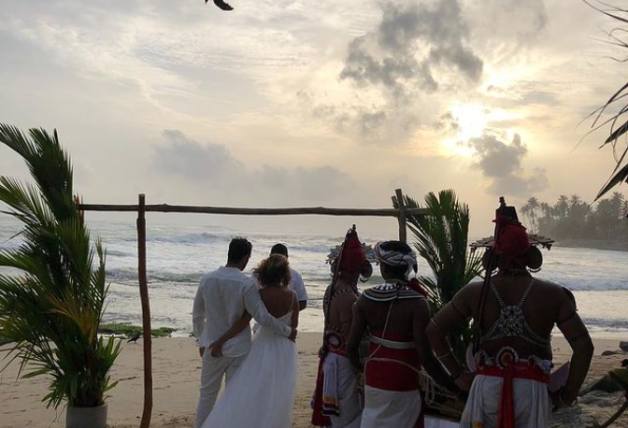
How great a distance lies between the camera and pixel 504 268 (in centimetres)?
362

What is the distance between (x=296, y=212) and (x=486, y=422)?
4.04 meters

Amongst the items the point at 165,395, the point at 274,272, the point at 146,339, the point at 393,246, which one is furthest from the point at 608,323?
the point at 393,246

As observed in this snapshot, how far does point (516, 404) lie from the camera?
3504 millimetres

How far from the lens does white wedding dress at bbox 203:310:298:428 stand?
5.64 meters

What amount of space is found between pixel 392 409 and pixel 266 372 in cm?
176

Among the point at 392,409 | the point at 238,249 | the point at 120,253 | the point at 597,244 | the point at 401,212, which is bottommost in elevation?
the point at 120,253

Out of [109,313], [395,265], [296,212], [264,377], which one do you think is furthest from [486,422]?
[109,313]

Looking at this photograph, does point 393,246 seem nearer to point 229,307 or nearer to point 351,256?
point 351,256

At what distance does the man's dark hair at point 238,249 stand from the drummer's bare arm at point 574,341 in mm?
2795

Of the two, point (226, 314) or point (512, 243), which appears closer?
point (512, 243)

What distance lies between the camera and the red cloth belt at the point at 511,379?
3459mm

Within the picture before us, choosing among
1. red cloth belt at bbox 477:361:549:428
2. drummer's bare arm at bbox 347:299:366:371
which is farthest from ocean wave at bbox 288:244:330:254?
red cloth belt at bbox 477:361:549:428

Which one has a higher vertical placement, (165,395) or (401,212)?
(401,212)

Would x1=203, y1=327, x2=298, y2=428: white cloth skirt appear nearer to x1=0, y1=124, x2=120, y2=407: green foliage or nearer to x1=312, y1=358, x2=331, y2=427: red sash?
x1=312, y1=358, x2=331, y2=427: red sash
